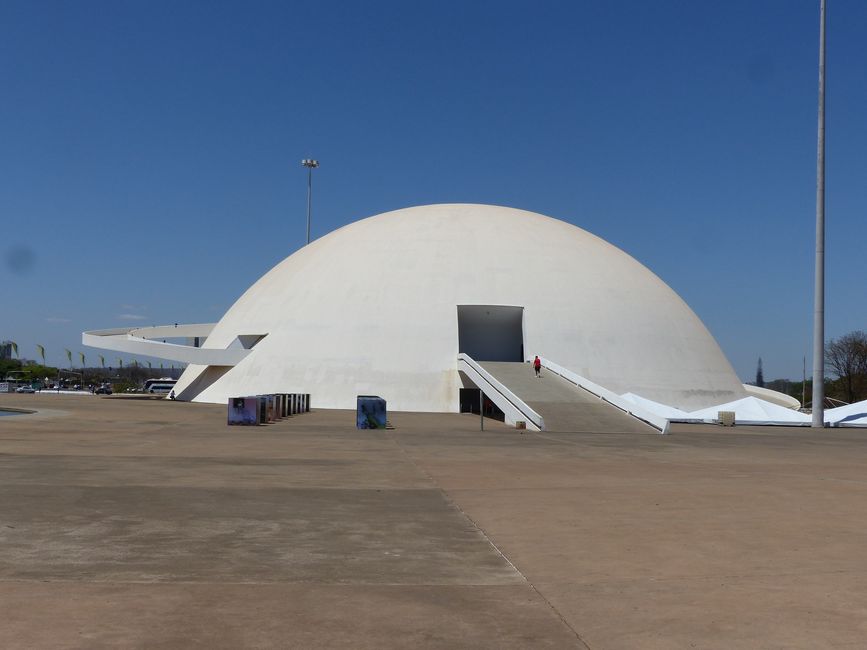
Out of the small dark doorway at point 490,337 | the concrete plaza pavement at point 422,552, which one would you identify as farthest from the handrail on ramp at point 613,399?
the concrete plaza pavement at point 422,552

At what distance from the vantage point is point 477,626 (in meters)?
5.68

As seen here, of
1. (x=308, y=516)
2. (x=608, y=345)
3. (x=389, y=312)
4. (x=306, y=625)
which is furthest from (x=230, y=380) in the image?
(x=306, y=625)

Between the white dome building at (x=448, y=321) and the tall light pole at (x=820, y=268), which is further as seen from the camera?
the white dome building at (x=448, y=321)

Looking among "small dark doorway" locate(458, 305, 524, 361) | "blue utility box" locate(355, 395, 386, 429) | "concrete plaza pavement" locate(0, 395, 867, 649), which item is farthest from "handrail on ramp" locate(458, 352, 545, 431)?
"concrete plaza pavement" locate(0, 395, 867, 649)

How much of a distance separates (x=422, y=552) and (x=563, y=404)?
23.8m

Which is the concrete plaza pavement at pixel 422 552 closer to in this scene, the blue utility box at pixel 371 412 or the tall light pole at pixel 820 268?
the blue utility box at pixel 371 412

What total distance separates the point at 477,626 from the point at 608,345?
123 feet

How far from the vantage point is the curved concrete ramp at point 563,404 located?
28.6 metres

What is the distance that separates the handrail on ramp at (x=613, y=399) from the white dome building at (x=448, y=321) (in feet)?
10.1

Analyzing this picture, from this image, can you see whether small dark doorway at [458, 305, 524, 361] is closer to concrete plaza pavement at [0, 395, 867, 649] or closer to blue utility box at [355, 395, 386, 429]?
blue utility box at [355, 395, 386, 429]

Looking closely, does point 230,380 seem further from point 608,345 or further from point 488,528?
point 488,528

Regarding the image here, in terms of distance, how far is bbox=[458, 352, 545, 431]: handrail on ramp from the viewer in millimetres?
28692

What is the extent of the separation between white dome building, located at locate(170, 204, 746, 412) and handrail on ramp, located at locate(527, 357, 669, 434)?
121 inches

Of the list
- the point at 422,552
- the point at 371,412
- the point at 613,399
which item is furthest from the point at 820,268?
the point at 422,552
